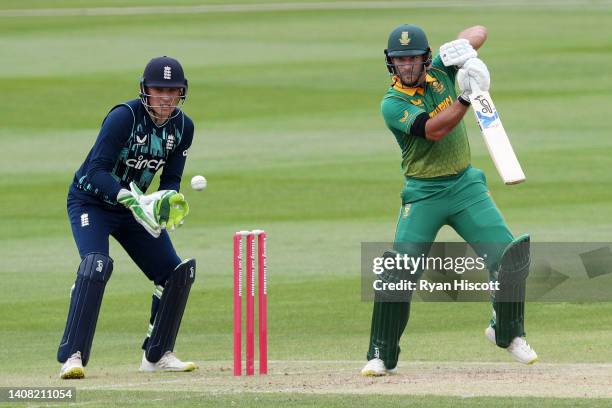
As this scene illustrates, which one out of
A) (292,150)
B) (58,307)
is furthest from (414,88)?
(292,150)

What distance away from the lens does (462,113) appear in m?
7.96

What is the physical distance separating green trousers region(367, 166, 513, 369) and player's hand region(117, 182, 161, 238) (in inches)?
53.9

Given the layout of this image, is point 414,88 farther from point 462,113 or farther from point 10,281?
point 10,281

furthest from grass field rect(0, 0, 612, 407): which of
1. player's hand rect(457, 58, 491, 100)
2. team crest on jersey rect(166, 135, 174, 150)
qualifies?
player's hand rect(457, 58, 491, 100)

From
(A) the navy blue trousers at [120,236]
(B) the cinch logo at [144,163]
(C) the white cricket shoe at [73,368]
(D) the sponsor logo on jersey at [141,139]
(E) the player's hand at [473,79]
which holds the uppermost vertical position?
(E) the player's hand at [473,79]

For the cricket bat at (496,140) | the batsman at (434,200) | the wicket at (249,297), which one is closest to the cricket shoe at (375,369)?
the batsman at (434,200)

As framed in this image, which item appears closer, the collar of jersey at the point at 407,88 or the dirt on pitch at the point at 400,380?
the dirt on pitch at the point at 400,380

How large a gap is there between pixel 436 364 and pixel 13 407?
2.83 meters

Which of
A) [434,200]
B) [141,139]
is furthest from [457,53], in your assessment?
[141,139]

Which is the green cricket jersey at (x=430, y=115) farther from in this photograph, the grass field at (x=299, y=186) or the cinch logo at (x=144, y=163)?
the cinch logo at (x=144, y=163)

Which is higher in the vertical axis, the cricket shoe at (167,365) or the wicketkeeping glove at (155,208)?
the wicketkeeping glove at (155,208)

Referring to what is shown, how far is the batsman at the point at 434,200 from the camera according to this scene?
8234 millimetres

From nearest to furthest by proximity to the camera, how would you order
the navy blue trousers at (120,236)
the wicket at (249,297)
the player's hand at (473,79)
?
the player's hand at (473,79) → the wicket at (249,297) → the navy blue trousers at (120,236)

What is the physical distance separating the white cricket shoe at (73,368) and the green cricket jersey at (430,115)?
219cm
